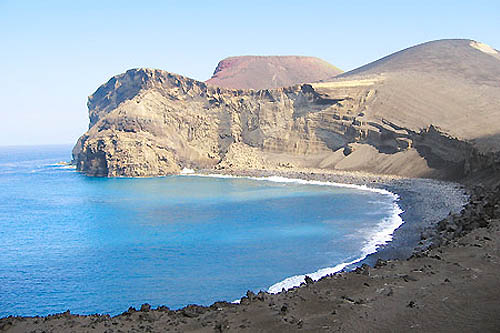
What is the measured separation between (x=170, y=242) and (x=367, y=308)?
1787 centimetres

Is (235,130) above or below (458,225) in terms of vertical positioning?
above

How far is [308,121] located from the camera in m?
68.5

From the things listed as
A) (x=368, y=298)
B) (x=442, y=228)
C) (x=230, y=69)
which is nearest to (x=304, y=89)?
(x=442, y=228)

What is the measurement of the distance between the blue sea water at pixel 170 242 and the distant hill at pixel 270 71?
3719 inches

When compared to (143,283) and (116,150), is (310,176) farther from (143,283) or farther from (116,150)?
(143,283)

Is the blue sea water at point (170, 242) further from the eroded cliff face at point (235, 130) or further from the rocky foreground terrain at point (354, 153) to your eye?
the eroded cliff face at point (235, 130)

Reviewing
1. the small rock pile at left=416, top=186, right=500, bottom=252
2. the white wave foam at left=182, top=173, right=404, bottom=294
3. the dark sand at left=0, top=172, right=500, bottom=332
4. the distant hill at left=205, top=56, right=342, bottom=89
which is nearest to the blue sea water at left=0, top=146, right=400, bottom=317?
the white wave foam at left=182, top=173, right=404, bottom=294

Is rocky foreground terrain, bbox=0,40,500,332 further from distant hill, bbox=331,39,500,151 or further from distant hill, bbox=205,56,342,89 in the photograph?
distant hill, bbox=205,56,342,89

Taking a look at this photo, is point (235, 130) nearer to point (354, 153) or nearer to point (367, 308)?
point (354, 153)

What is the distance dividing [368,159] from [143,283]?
4244 centimetres

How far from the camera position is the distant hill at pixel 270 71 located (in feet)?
464

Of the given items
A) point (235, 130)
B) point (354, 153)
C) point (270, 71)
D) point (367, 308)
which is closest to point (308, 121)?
point (354, 153)

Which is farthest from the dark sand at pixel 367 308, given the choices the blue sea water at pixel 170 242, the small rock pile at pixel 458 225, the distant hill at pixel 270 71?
the distant hill at pixel 270 71

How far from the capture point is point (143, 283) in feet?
66.0
